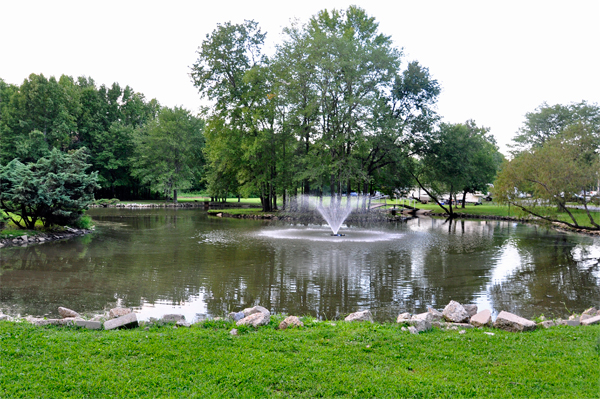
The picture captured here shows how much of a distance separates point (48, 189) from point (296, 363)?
19624 mm

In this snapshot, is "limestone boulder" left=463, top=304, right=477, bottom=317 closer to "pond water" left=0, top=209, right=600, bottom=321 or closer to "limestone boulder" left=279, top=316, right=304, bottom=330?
"pond water" left=0, top=209, right=600, bottom=321

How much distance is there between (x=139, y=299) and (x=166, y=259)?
5584 millimetres

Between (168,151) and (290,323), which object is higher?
(168,151)

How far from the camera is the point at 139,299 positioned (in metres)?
10.0

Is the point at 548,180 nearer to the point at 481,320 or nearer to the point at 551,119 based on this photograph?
the point at 481,320

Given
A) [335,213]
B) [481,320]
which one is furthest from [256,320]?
[335,213]

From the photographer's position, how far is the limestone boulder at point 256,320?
684 centimetres

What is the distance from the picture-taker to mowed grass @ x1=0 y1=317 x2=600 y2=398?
14.8 ft

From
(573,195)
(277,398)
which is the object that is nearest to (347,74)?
(573,195)

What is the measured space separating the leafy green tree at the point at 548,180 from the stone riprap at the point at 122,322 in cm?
2406

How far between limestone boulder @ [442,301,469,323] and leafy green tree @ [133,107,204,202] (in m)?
51.9

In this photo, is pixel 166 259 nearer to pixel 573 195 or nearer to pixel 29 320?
pixel 29 320

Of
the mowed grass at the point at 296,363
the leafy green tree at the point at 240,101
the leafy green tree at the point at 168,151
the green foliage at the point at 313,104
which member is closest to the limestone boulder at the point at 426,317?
the mowed grass at the point at 296,363

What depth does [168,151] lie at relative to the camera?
58.0 m
